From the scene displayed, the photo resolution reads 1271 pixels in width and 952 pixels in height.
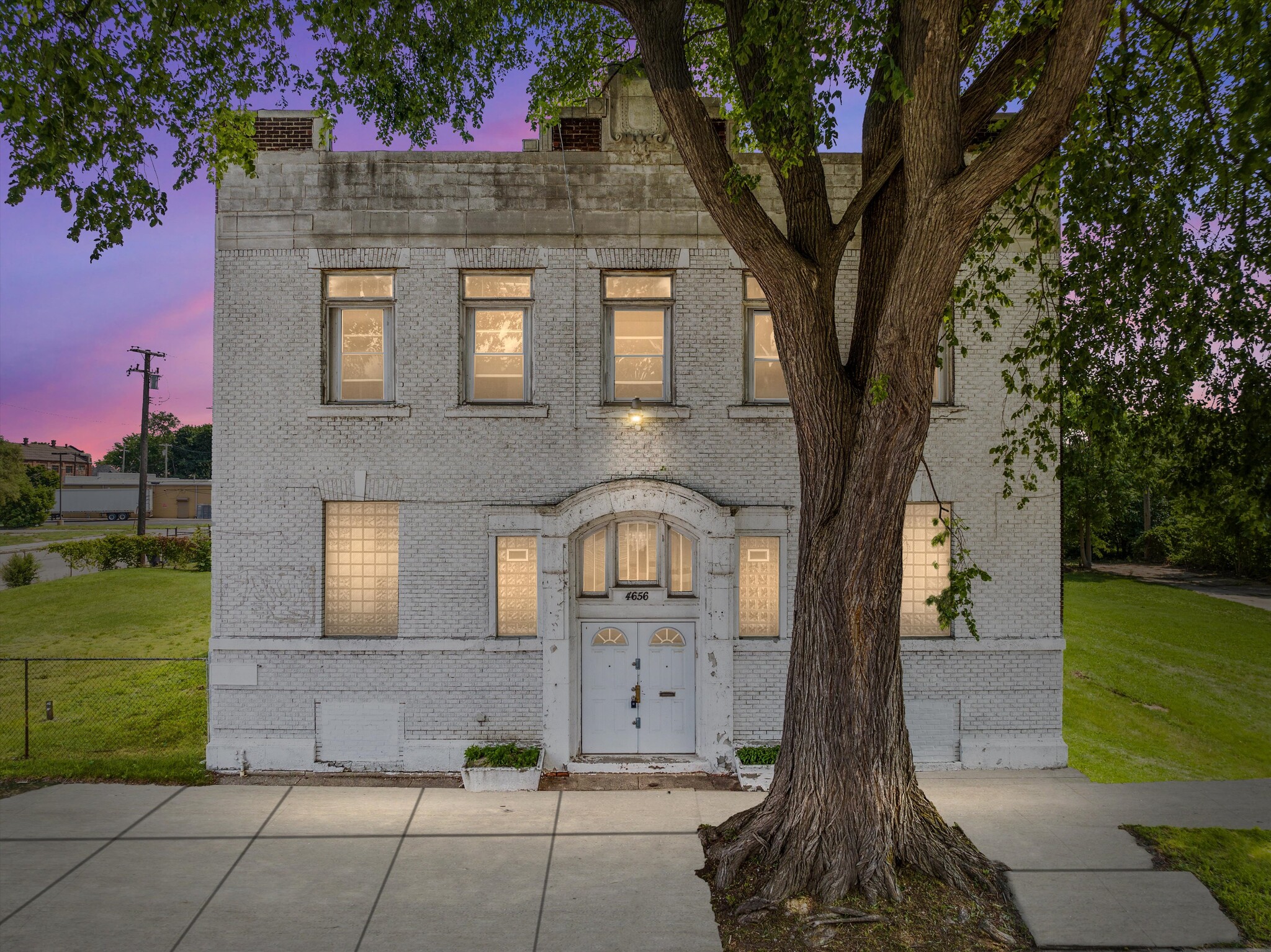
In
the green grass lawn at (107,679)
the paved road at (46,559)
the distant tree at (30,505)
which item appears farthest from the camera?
the distant tree at (30,505)

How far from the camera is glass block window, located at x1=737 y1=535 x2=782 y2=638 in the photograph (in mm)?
10719

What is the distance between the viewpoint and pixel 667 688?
10.6m

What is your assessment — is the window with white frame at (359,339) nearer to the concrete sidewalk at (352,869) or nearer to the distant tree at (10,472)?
the concrete sidewalk at (352,869)

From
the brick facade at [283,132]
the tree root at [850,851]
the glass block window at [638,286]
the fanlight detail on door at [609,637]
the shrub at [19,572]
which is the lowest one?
the tree root at [850,851]

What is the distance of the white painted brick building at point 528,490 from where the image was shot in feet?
34.2

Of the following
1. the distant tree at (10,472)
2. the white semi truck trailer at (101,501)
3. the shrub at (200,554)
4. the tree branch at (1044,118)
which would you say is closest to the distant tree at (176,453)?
the white semi truck trailer at (101,501)

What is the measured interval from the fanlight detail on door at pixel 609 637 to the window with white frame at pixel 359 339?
15.4ft

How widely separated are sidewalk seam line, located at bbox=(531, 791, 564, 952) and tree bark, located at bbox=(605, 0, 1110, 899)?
5.55ft

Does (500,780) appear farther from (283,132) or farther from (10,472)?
(10,472)

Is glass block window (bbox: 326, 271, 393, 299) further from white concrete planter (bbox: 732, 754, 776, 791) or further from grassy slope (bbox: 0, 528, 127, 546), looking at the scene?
A: grassy slope (bbox: 0, 528, 127, 546)

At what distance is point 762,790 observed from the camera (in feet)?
31.5

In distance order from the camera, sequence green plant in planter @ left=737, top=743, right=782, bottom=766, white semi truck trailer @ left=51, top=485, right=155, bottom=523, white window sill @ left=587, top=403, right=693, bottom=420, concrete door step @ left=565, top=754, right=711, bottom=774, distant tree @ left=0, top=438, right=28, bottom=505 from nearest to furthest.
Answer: green plant in planter @ left=737, top=743, right=782, bottom=766, concrete door step @ left=565, top=754, right=711, bottom=774, white window sill @ left=587, top=403, right=693, bottom=420, distant tree @ left=0, top=438, right=28, bottom=505, white semi truck trailer @ left=51, top=485, right=155, bottom=523

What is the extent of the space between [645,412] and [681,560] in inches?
89.0

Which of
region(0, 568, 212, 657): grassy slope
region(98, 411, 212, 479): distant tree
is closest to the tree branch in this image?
region(0, 568, 212, 657): grassy slope
